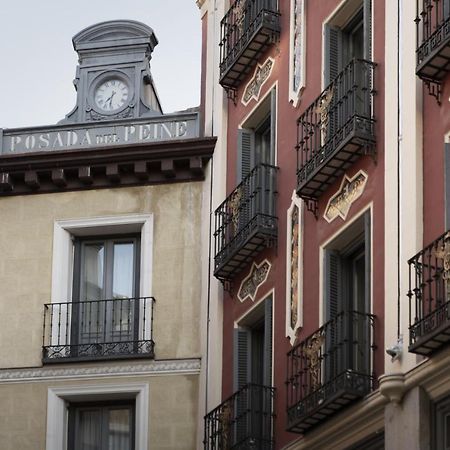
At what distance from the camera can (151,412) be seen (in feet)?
101

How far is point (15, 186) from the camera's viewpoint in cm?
3291

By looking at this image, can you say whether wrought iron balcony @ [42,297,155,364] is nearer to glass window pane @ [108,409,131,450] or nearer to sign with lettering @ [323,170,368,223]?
glass window pane @ [108,409,131,450]

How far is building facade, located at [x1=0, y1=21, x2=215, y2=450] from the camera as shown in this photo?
31000 millimetres

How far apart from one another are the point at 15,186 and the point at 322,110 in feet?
27.7

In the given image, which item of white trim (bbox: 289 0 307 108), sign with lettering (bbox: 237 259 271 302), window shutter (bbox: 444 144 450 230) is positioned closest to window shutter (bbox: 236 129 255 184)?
sign with lettering (bbox: 237 259 271 302)

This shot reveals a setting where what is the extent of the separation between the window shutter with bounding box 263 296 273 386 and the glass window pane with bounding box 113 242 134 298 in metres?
4.42

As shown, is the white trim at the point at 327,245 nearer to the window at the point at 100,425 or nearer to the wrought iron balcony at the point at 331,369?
the wrought iron balcony at the point at 331,369

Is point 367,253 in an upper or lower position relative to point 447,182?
lower

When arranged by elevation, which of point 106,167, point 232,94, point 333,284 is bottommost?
point 333,284

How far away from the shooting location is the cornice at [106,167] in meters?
32.1

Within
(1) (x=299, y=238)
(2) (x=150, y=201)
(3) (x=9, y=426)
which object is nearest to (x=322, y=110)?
(1) (x=299, y=238)

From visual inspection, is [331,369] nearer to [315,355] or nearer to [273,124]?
[315,355]

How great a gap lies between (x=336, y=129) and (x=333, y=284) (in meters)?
2.20

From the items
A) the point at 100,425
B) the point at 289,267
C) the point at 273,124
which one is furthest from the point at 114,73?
the point at 289,267
